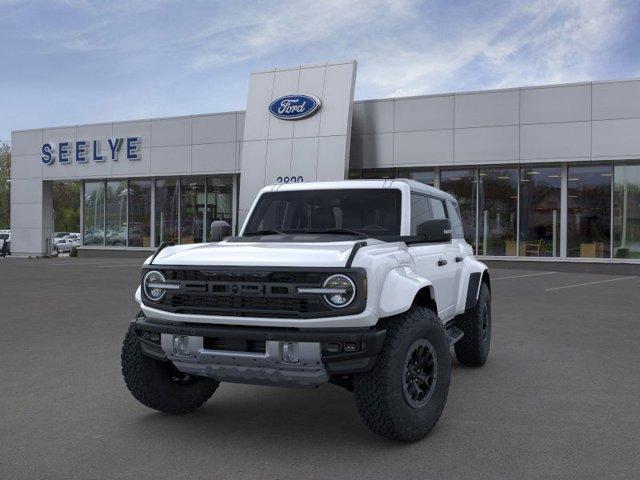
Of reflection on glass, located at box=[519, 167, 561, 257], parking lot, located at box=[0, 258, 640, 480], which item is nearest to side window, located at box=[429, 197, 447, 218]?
parking lot, located at box=[0, 258, 640, 480]

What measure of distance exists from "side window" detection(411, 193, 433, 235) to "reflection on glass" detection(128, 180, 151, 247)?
26.1m

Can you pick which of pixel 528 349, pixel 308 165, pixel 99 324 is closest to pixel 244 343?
pixel 528 349

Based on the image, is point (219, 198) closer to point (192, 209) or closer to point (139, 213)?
point (192, 209)

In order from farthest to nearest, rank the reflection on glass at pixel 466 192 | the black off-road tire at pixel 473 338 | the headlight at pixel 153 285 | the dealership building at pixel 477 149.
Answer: the reflection on glass at pixel 466 192 → the dealership building at pixel 477 149 → the black off-road tire at pixel 473 338 → the headlight at pixel 153 285

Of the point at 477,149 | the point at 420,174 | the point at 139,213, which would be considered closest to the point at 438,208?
the point at 477,149

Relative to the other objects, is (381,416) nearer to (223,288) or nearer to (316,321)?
(316,321)

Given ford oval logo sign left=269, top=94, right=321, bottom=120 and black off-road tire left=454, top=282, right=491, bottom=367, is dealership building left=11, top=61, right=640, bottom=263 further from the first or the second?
black off-road tire left=454, top=282, right=491, bottom=367

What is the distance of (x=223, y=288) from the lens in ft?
14.3

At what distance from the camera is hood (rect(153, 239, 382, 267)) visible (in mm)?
4215

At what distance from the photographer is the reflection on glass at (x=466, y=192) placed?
25.0 m

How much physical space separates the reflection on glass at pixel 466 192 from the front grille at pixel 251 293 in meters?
21.3

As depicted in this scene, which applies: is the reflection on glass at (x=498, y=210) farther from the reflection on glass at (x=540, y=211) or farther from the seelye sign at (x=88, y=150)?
the seelye sign at (x=88, y=150)

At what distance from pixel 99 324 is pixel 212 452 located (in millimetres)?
6147

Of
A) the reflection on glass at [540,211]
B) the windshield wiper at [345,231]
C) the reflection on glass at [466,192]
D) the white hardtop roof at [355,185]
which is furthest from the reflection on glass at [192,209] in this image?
the windshield wiper at [345,231]
